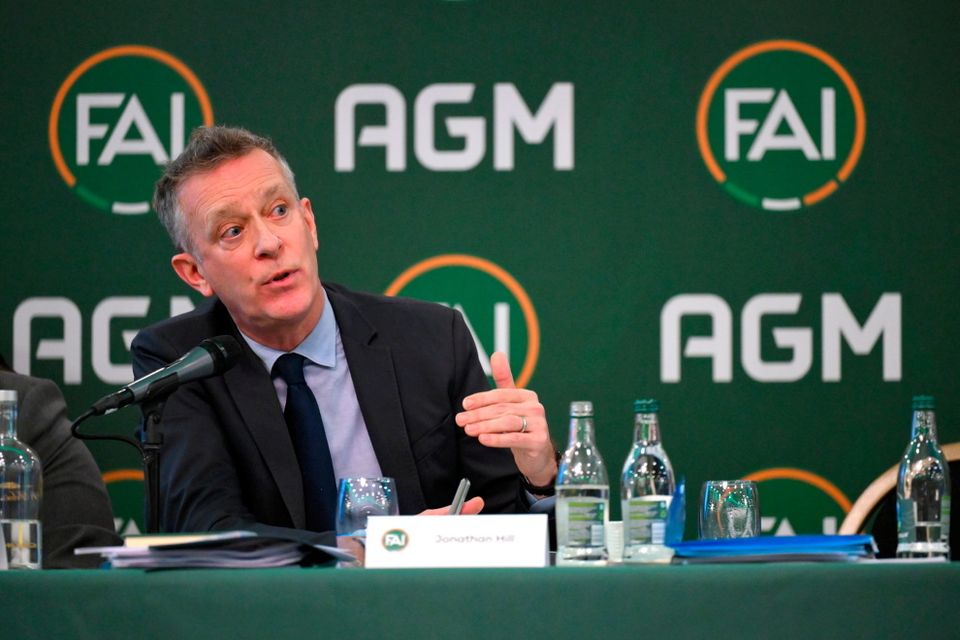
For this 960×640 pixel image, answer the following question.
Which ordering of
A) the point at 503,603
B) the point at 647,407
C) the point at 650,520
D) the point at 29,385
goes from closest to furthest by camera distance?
1. the point at 503,603
2. the point at 650,520
3. the point at 647,407
4. the point at 29,385

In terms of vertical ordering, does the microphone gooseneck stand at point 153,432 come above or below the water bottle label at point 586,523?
above

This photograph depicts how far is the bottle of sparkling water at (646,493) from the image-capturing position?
152 centimetres

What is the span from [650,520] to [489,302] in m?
1.94

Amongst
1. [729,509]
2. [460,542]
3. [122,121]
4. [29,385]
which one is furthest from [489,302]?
[460,542]

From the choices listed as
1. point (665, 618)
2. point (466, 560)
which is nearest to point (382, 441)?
point (466, 560)

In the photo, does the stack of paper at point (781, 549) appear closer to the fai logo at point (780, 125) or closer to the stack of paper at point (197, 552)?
the stack of paper at point (197, 552)

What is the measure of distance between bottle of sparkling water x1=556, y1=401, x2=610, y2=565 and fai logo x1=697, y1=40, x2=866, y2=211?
6.09 ft

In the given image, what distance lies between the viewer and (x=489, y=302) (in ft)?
11.2

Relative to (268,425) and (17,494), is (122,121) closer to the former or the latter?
(268,425)

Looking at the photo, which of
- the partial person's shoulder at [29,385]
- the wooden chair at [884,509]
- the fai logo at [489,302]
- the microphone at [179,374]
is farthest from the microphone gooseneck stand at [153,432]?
the fai logo at [489,302]

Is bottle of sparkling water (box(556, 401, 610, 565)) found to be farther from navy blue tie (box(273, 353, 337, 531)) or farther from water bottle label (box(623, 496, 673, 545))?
navy blue tie (box(273, 353, 337, 531))

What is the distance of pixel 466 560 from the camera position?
1.39 meters

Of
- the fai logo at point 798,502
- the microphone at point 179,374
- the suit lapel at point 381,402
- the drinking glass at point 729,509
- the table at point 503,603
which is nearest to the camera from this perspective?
the table at point 503,603

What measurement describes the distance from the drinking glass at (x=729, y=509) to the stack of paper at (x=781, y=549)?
488mm
